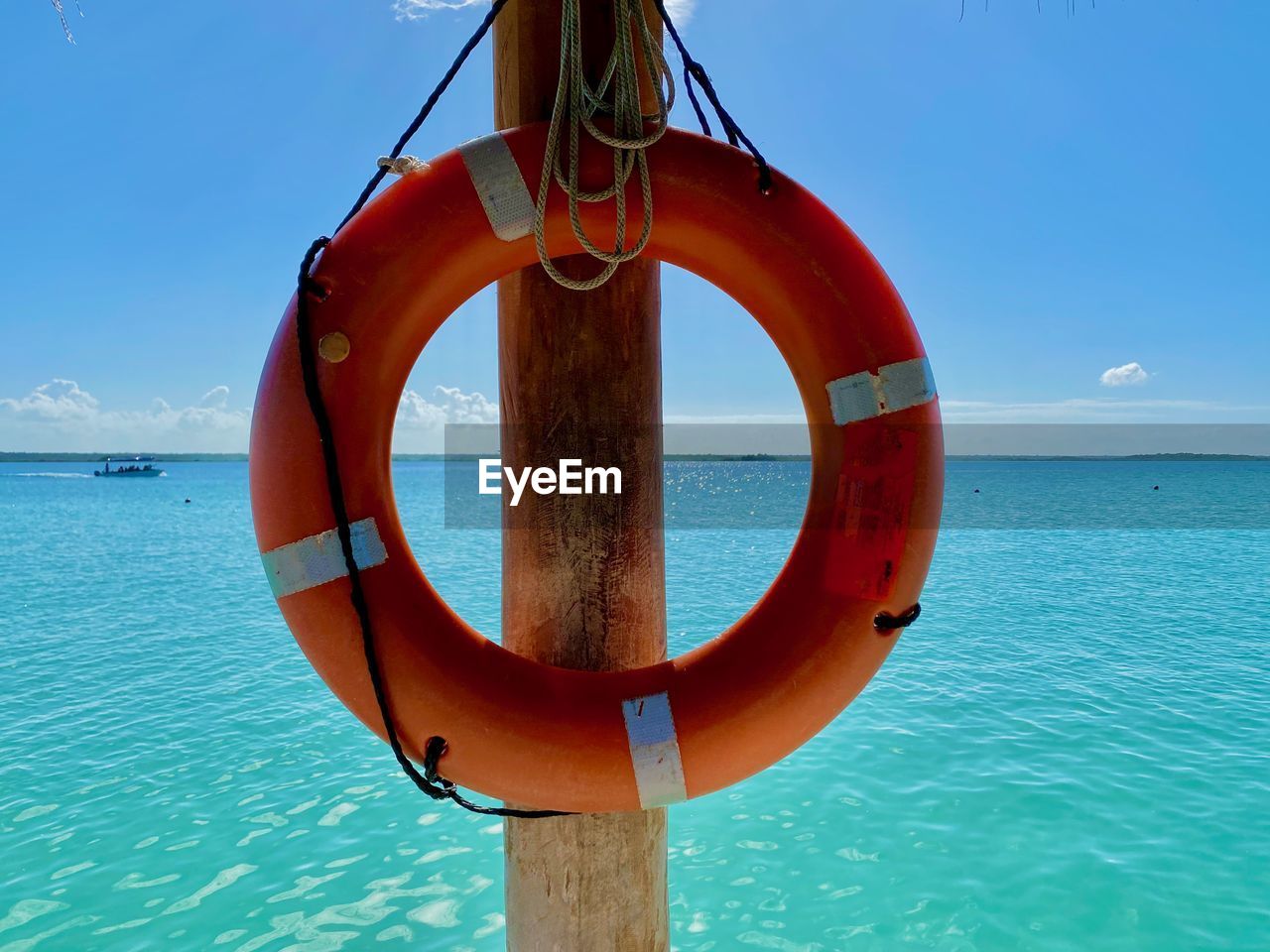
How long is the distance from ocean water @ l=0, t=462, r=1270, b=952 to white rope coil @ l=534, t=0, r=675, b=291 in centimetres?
225

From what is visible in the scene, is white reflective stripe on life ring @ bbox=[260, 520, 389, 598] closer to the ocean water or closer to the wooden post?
the wooden post

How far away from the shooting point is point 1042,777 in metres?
3.66

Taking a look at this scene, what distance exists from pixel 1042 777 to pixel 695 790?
3.16 metres

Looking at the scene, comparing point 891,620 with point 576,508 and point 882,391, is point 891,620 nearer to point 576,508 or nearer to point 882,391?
point 882,391

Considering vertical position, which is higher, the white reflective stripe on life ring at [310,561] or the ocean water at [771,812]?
the white reflective stripe on life ring at [310,561]

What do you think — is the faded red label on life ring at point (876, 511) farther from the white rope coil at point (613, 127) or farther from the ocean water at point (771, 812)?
the ocean water at point (771, 812)

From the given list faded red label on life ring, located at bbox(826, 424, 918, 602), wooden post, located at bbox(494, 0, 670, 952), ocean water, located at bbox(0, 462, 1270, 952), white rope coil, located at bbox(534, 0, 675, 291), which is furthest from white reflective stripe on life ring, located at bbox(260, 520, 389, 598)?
ocean water, located at bbox(0, 462, 1270, 952)

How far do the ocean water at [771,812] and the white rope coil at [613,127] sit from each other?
7.40 ft

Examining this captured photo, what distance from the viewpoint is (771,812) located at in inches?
132

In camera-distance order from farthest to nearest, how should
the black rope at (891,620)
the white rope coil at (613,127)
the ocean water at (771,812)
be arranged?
A: the ocean water at (771,812)
the black rope at (891,620)
the white rope coil at (613,127)

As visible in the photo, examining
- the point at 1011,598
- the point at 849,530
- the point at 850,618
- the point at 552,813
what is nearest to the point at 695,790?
the point at 552,813

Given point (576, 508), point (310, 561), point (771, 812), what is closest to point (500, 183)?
point (576, 508)

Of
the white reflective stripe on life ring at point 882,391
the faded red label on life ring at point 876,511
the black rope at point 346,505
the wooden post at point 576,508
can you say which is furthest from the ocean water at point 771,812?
the white reflective stripe on life ring at point 882,391

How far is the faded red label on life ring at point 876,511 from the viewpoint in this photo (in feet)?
3.88
